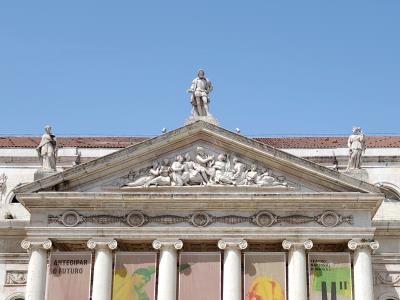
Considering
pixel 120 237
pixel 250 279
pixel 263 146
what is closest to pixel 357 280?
pixel 250 279

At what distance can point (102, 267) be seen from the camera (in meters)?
34.1

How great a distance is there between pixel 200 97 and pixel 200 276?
7.18m

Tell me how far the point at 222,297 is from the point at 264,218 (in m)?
3.36

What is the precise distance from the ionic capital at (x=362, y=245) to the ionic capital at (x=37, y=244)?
11.2 m

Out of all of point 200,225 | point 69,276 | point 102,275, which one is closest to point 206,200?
point 200,225

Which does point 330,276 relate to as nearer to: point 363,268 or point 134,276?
point 363,268

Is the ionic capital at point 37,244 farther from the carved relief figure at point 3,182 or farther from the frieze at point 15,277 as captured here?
the carved relief figure at point 3,182

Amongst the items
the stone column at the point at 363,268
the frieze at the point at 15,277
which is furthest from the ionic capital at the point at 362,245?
the frieze at the point at 15,277

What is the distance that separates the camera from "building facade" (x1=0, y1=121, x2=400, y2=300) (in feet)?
112

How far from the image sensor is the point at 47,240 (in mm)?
34312

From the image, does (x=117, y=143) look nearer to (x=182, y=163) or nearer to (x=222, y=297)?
(x=182, y=163)

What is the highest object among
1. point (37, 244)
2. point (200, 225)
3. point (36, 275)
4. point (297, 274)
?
point (200, 225)

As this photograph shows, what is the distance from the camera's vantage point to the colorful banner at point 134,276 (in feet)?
112

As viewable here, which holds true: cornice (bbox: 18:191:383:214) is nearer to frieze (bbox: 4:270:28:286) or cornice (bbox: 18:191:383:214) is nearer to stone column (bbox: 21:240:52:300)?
stone column (bbox: 21:240:52:300)
